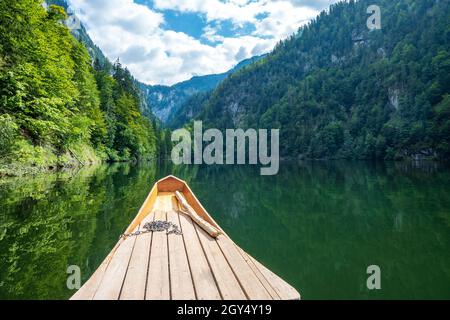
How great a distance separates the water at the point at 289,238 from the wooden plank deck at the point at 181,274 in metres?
1.25

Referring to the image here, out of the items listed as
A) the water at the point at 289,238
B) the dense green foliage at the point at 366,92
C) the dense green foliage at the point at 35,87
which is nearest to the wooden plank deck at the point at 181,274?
the water at the point at 289,238

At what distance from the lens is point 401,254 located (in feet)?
23.8

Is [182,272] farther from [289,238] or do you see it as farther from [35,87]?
[35,87]

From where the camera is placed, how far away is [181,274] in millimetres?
4207

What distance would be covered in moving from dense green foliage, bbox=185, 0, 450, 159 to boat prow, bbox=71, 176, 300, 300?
7151 centimetres

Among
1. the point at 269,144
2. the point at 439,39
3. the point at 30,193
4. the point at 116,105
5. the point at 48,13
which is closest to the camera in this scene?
the point at 30,193

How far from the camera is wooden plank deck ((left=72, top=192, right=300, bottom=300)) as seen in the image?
11.8ft

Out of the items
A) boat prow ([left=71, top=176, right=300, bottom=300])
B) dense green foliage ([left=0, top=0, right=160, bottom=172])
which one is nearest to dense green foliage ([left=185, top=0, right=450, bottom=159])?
dense green foliage ([left=0, top=0, right=160, bottom=172])

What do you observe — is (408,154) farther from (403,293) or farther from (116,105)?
(403,293)

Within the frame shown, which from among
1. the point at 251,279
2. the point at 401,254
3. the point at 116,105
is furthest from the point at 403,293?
the point at 116,105

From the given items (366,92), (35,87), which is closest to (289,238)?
(35,87)

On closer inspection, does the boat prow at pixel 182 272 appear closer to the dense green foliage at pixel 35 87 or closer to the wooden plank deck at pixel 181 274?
the wooden plank deck at pixel 181 274

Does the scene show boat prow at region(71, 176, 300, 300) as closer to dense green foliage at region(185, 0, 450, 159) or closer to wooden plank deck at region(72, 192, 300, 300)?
wooden plank deck at region(72, 192, 300, 300)
